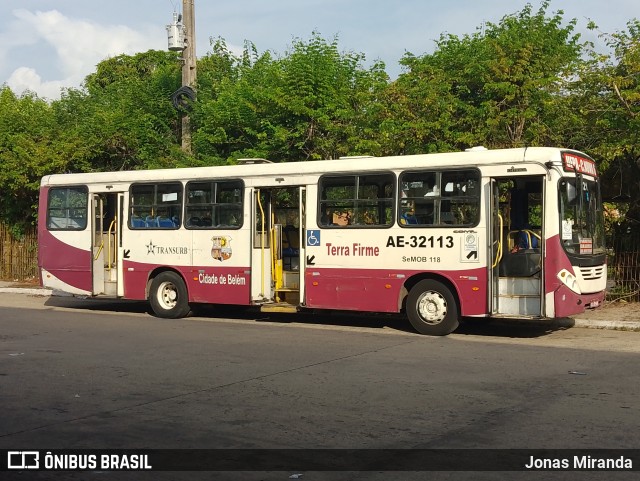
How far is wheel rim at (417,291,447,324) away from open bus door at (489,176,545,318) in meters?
0.92

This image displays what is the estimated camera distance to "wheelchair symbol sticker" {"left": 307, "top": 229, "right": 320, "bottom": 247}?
15065 millimetres

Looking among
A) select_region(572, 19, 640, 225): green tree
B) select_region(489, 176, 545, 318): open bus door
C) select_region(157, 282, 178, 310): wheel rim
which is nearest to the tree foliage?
select_region(572, 19, 640, 225): green tree

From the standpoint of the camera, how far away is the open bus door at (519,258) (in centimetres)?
1321

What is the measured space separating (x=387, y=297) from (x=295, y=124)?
7.95 metres

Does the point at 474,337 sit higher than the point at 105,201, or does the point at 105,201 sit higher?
the point at 105,201

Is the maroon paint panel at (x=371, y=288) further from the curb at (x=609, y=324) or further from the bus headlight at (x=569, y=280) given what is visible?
the curb at (x=609, y=324)

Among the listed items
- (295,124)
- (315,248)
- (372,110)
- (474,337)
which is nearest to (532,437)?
A: (474,337)

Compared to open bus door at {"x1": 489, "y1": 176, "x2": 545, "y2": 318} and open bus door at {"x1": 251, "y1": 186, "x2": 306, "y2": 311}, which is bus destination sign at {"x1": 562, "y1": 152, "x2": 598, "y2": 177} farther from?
open bus door at {"x1": 251, "y1": 186, "x2": 306, "y2": 311}

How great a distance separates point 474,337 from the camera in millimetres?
13797

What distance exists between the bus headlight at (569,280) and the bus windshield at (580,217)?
0.37m

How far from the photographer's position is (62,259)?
18.5 m

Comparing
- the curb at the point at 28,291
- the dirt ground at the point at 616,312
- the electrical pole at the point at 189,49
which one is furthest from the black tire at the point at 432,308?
the curb at the point at 28,291

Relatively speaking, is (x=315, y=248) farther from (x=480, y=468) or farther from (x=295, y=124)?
(x=480, y=468)

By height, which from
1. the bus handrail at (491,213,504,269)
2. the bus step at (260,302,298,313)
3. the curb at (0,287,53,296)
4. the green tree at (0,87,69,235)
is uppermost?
the green tree at (0,87,69,235)
